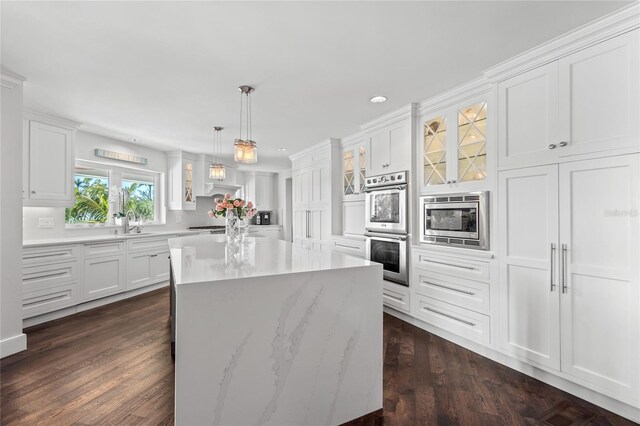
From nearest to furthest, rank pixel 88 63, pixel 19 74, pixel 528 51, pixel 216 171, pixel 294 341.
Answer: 1. pixel 294 341
2. pixel 528 51
3. pixel 88 63
4. pixel 19 74
5. pixel 216 171

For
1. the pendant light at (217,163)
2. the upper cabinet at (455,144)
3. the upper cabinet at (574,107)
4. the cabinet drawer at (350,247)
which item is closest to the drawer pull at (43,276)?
the pendant light at (217,163)

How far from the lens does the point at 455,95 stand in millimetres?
2996

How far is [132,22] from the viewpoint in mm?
1927

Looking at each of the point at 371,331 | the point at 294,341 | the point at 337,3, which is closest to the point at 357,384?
the point at 371,331

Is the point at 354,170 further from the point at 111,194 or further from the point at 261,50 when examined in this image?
the point at 111,194

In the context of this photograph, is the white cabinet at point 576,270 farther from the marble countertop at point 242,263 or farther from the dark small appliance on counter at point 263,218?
the dark small appliance on counter at point 263,218

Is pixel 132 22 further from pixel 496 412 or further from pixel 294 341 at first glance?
pixel 496 412

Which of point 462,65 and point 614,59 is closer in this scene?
point 614,59

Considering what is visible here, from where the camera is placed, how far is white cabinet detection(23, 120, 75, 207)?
3441 mm

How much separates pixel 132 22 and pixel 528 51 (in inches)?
109

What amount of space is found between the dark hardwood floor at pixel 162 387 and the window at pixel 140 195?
2524 mm

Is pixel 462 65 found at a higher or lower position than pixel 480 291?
higher

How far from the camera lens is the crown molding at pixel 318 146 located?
16.3 feet

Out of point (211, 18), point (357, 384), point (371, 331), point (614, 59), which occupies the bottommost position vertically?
point (357, 384)
